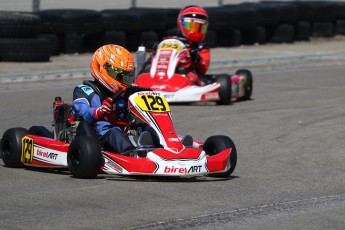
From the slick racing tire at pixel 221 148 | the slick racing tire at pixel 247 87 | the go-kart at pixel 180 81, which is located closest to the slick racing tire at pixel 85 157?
the slick racing tire at pixel 221 148

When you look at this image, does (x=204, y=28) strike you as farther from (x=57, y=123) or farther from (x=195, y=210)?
(x=195, y=210)

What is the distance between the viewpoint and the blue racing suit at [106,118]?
7.60 meters

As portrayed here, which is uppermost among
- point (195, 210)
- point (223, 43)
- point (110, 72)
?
point (110, 72)

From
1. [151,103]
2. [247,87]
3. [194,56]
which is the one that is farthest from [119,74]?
[247,87]

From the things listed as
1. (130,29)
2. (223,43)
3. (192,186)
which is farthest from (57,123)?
(223,43)

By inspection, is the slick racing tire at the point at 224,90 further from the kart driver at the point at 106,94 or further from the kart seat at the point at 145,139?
the kart seat at the point at 145,139

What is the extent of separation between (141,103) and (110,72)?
0.56 m

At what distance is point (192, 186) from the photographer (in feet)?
23.8

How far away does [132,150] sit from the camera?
7.48 metres

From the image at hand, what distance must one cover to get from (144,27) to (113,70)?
11.3 metres

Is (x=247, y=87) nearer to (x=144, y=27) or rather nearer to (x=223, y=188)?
(x=144, y=27)

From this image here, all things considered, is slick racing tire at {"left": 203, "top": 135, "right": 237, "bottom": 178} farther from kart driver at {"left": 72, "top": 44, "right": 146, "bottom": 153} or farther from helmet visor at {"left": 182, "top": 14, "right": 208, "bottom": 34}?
helmet visor at {"left": 182, "top": 14, "right": 208, "bottom": 34}

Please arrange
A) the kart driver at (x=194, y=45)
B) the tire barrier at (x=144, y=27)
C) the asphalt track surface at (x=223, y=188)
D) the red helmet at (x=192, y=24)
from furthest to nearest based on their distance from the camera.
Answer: the tire barrier at (x=144, y=27) < the red helmet at (x=192, y=24) < the kart driver at (x=194, y=45) < the asphalt track surface at (x=223, y=188)

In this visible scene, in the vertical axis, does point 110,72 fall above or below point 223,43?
above
